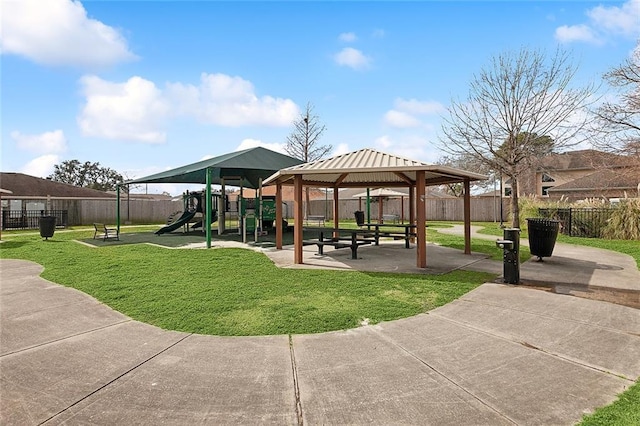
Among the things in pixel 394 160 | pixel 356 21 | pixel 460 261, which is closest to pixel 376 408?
pixel 394 160

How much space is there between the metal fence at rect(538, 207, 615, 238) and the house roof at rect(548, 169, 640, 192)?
3.50 meters

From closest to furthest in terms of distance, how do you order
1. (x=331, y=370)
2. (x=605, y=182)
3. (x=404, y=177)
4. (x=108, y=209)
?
(x=331, y=370)
(x=404, y=177)
(x=605, y=182)
(x=108, y=209)

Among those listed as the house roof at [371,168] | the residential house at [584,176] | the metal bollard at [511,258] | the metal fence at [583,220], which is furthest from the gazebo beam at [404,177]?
the residential house at [584,176]

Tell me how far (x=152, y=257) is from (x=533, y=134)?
58.5 feet

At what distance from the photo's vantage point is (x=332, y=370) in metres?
3.13

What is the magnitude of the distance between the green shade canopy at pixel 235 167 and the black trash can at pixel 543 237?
29.2 ft

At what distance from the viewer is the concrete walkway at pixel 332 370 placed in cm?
250

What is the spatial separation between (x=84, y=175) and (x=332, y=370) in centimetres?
6076

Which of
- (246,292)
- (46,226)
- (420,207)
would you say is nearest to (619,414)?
(246,292)

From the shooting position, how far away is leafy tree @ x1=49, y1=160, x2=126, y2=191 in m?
51.3

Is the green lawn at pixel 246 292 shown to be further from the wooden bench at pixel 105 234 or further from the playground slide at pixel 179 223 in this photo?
the playground slide at pixel 179 223

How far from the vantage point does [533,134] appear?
17.3 m

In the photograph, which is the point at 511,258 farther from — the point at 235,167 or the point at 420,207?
the point at 235,167

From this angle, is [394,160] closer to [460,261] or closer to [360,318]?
[460,261]
